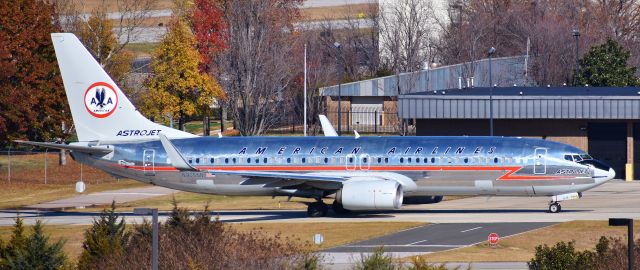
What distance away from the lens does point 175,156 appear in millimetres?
48312

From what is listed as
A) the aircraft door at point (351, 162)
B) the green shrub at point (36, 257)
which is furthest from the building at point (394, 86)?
the green shrub at point (36, 257)

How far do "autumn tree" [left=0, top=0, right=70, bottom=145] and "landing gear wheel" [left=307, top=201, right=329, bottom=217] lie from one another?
98.3 ft

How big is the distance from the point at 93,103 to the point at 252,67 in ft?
109

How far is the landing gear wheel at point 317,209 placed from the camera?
51.1m

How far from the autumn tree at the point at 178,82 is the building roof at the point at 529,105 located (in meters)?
25.7

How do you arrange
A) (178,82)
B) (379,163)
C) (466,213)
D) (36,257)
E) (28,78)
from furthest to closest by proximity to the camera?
(178,82) < (28,78) < (466,213) < (379,163) < (36,257)

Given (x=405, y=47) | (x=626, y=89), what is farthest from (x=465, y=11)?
(x=626, y=89)

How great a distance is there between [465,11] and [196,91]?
40.5m

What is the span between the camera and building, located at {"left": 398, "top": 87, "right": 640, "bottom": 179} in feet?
226

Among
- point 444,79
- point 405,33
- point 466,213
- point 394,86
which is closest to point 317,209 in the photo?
point 466,213

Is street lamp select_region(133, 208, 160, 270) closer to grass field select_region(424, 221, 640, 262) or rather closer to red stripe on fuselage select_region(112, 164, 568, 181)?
grass field select_region(424, 221, 640, 262)

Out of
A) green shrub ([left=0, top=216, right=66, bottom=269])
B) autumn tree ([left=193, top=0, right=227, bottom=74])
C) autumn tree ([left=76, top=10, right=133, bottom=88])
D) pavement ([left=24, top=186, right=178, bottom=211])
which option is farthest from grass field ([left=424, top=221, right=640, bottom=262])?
autumn tree ([left=193, top=0, right=227, bottom=74])

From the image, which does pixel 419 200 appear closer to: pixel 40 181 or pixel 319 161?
pixel 319 161

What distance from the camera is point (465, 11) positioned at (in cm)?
12656
